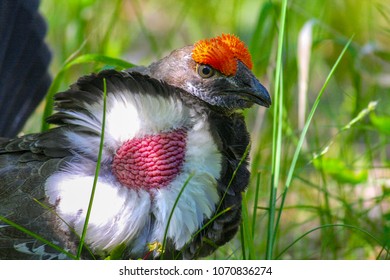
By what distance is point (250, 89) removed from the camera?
2.73 metres

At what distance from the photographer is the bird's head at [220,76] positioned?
107 inches

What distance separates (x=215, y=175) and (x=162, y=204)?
0.22m

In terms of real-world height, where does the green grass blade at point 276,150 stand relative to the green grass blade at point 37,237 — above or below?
above

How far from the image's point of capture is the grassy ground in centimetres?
337

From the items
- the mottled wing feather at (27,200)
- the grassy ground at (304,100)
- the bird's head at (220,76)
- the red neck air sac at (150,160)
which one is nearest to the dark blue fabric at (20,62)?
the grassy ground at (304,100)

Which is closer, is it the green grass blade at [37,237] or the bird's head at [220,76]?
the green grass blade at [37,237]

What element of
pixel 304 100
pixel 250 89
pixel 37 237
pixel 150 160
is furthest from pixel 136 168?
pixel 304 100

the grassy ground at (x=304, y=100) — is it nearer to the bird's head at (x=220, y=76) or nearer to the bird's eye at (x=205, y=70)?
the bird's head at (x=220, y=76)

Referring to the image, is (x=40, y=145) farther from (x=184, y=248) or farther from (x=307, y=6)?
(x=307, y=6)

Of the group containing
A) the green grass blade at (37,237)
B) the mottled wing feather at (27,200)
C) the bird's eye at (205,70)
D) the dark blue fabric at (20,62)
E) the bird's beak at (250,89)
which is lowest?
→ the green grass blade at (37,237)

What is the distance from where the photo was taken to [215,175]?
104 inches

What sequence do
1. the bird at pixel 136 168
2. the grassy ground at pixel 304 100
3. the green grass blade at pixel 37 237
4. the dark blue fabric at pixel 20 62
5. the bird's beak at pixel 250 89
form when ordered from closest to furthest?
1. the green grass blade at pixel 37 237
2. the bird at pixel 136 168
3. the bird's beak at pixel 250 89
4. the grassy ground at pixel 304 100
5. the dark blue fabric at pixel 20 62

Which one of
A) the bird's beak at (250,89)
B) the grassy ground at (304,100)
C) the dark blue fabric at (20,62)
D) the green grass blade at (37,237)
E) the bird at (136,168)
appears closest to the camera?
the green grass blade at (37,237)

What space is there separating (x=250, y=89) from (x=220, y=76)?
12 cm
